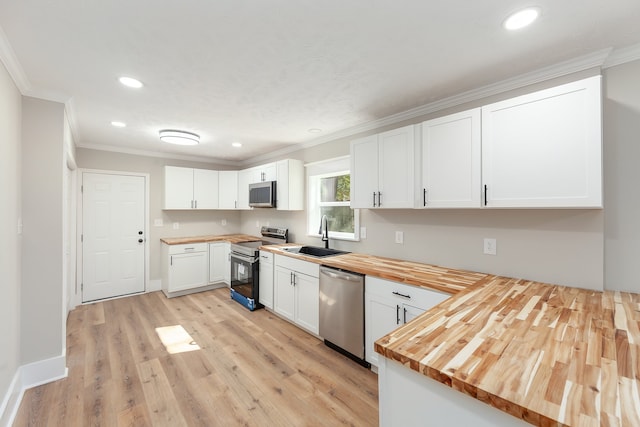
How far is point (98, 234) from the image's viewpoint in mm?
4145

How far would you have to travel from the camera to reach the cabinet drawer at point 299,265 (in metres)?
2.88

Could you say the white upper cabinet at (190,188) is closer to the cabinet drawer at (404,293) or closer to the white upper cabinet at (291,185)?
the white upper cabinet at (291,185)

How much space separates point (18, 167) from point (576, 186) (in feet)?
12.8

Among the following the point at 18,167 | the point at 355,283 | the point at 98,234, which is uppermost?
the point at 18,167

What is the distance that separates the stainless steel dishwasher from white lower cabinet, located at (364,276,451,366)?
7cm

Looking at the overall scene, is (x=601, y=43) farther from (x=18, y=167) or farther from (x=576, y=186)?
(x=18, y=167)

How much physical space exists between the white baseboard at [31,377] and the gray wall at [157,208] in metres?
2.41

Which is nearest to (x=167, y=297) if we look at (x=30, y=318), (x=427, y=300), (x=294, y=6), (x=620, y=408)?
(x=30, y=318)

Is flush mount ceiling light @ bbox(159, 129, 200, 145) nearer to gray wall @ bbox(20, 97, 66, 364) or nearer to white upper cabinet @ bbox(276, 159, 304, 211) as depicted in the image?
gray wall @ bbox(20, 97, 66, 364)

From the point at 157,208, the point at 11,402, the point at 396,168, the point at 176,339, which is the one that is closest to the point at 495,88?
the point at 396,168

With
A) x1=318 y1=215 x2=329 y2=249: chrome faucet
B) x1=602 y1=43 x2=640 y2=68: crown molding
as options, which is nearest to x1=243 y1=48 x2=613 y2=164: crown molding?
x1=602 y1=43 x2=640 y2=68: crown molding

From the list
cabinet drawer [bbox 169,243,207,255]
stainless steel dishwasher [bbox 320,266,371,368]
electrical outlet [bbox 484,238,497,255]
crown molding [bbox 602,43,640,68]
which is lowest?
stainless steel dishwasher [bbox 320,266,371,368]

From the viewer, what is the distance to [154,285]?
4629mm

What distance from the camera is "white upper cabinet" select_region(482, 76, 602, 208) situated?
154 centimetres
